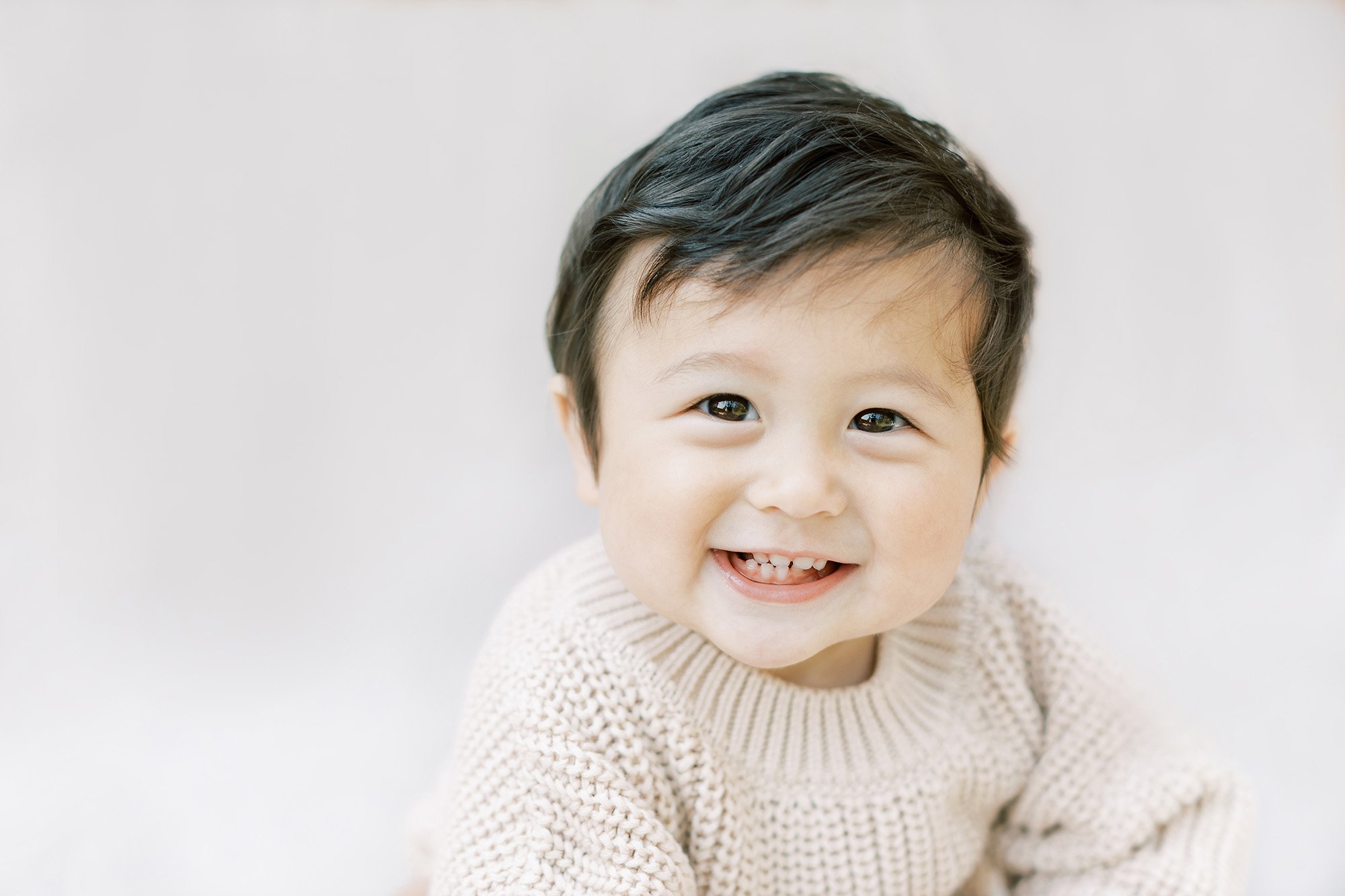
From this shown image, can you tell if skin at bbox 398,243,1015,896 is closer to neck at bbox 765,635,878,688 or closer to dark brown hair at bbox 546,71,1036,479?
dark brown hair at bbox 546,71,1036,479

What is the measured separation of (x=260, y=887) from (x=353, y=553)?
36 cm

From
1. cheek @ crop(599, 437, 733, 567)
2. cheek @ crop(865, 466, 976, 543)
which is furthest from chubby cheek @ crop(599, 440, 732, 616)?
cheek @ crop(865, 466, 976, 543)

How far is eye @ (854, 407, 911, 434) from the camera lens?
0.81 meters

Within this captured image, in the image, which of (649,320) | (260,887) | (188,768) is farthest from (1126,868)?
(188,768)

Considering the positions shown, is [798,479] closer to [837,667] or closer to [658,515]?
[658,515]

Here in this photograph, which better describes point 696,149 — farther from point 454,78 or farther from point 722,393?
point 454,78

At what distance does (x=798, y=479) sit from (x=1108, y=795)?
471 mm

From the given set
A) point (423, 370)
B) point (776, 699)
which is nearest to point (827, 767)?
point (776, 699)

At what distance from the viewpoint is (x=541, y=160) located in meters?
1.32

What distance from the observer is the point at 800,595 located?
831 mm

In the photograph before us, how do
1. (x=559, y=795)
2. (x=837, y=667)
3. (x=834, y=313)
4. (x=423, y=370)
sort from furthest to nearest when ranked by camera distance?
(x=423, y=370) → (x=837, y=667) → (x=559, y=795) → (x=834, y=313)

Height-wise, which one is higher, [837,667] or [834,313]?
[834,313]

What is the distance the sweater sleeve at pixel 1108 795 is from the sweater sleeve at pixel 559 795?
35cm

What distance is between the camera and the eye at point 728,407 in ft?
2.64
